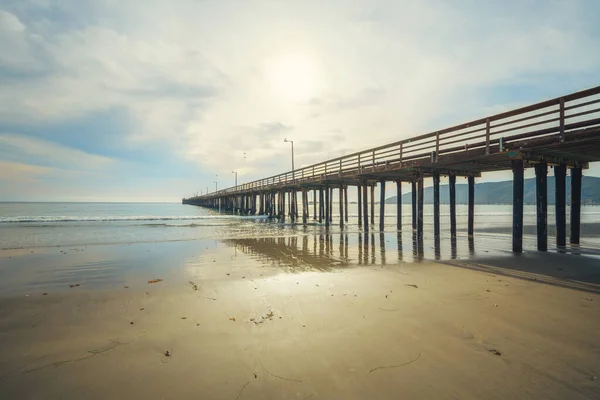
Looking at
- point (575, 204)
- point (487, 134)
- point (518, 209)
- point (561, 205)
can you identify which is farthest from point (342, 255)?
point (575, 204)

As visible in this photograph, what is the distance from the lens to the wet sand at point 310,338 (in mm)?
2754

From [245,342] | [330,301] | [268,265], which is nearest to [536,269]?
[330,301]

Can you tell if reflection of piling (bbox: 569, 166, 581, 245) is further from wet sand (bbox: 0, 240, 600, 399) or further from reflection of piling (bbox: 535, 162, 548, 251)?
wet sand (bbox: 0, 240, 600, 399)

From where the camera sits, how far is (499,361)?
3.12 meters

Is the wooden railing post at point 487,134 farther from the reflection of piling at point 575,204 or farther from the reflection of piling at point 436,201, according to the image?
the reflection of piling at point 575,204

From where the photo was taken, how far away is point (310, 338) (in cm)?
376

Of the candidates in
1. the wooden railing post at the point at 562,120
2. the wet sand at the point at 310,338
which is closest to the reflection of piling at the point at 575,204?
the wooden railing post at the point at 562,120

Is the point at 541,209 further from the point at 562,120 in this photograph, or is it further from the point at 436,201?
the point at 436,201

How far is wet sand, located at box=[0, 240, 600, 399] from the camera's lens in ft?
9.04

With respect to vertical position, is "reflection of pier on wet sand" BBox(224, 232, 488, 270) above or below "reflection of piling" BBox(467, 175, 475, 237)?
below

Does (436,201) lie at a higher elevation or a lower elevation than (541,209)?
higher

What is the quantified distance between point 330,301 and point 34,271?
8573 millimetres

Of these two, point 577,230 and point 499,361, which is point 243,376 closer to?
point 499,361

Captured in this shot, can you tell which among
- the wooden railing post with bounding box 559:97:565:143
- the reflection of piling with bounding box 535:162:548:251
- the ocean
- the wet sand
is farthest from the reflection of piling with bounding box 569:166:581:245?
the wet sand
